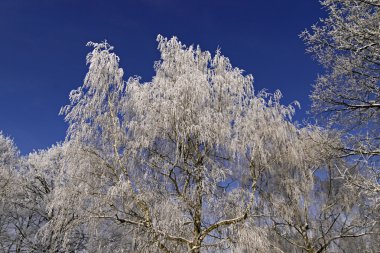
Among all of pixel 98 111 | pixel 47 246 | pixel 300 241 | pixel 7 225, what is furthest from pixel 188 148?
pixel 7 225

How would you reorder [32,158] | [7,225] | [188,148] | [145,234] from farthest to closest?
[32,158], [7,225], [188,148], [145,234]

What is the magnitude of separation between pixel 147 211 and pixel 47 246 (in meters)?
5.60

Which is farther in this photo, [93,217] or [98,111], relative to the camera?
[98,111]

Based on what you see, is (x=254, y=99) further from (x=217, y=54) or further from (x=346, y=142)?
(x=346, y=142)

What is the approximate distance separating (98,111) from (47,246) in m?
5.72

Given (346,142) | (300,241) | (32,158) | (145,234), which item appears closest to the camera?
(346,142)

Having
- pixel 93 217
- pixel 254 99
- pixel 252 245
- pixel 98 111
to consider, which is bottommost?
pixel 252 245

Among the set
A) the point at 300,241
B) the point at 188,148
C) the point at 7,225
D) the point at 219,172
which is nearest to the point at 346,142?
the point at 219,172

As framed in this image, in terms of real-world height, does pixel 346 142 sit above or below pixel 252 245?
above

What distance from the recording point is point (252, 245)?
7.39m

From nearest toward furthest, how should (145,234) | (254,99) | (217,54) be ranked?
(145,234) → (254,99) → (217,54)

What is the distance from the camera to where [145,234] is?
7.68 m

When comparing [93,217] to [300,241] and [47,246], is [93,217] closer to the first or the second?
[47,246]

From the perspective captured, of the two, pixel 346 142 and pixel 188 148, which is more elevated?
pixel 188 148
